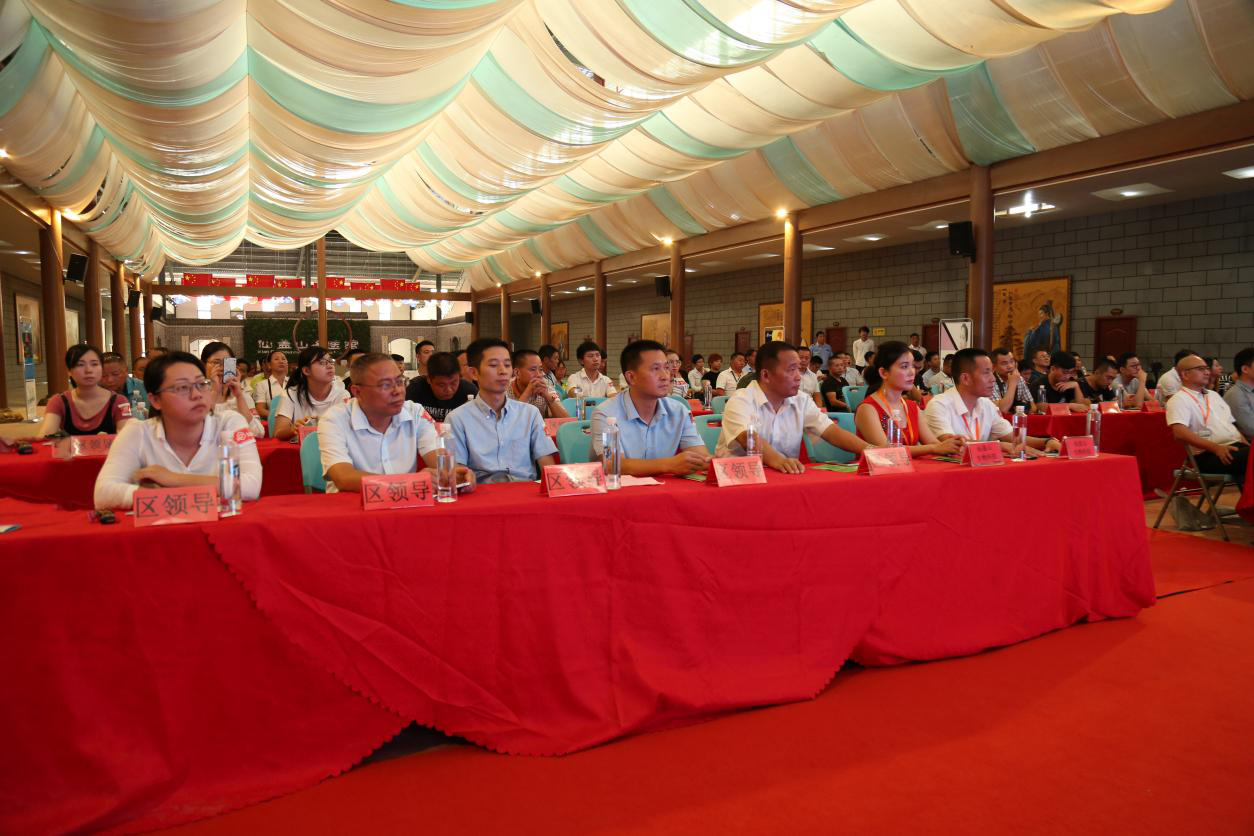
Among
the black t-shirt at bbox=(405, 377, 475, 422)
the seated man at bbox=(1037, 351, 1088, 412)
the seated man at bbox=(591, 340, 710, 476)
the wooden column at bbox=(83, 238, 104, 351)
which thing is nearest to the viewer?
the seated man at bbox=(591, 340, 710, 476)

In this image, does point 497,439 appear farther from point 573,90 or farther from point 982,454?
point 573,90

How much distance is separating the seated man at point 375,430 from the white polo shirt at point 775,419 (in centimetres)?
116

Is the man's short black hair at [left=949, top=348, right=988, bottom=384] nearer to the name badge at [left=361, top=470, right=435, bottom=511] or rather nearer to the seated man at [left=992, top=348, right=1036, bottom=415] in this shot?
the seated man at [left=992, top=348, right=1036, bottom=415]

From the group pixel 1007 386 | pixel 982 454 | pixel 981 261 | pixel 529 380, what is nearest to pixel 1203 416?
pixel 1007 386

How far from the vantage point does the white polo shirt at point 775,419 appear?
10.3ft

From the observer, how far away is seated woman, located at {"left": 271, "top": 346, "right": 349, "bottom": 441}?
14.0ft

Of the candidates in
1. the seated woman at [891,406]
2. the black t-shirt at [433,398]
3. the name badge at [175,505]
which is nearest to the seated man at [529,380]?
the black t-shirt at [433,398]

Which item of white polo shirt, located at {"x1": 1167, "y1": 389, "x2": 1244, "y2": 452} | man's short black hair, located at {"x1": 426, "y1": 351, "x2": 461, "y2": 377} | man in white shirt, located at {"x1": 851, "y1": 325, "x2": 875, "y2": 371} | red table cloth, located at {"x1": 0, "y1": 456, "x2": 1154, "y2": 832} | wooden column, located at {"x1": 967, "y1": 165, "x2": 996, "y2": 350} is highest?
wooden column, located at {"x1": 967, "y1": 165, "x2": 996, "y2": 350}

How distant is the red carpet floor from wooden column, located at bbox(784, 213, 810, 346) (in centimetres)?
765

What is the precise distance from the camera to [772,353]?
3068mm

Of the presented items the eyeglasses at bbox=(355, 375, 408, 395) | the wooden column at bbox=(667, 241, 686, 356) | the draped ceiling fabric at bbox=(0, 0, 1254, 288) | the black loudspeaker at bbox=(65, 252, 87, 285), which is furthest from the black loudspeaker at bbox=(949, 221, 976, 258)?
the black loudspeaker at bbox=(65, 252, 87, 285)

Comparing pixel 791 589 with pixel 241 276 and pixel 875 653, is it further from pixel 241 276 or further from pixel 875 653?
pixel 241 276

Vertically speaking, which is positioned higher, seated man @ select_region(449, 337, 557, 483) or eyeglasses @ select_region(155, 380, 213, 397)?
eyeglasses @ select_region(155, 380, 213, 397)

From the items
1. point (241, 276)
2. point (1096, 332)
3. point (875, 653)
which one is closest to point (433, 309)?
point (241, 276)
